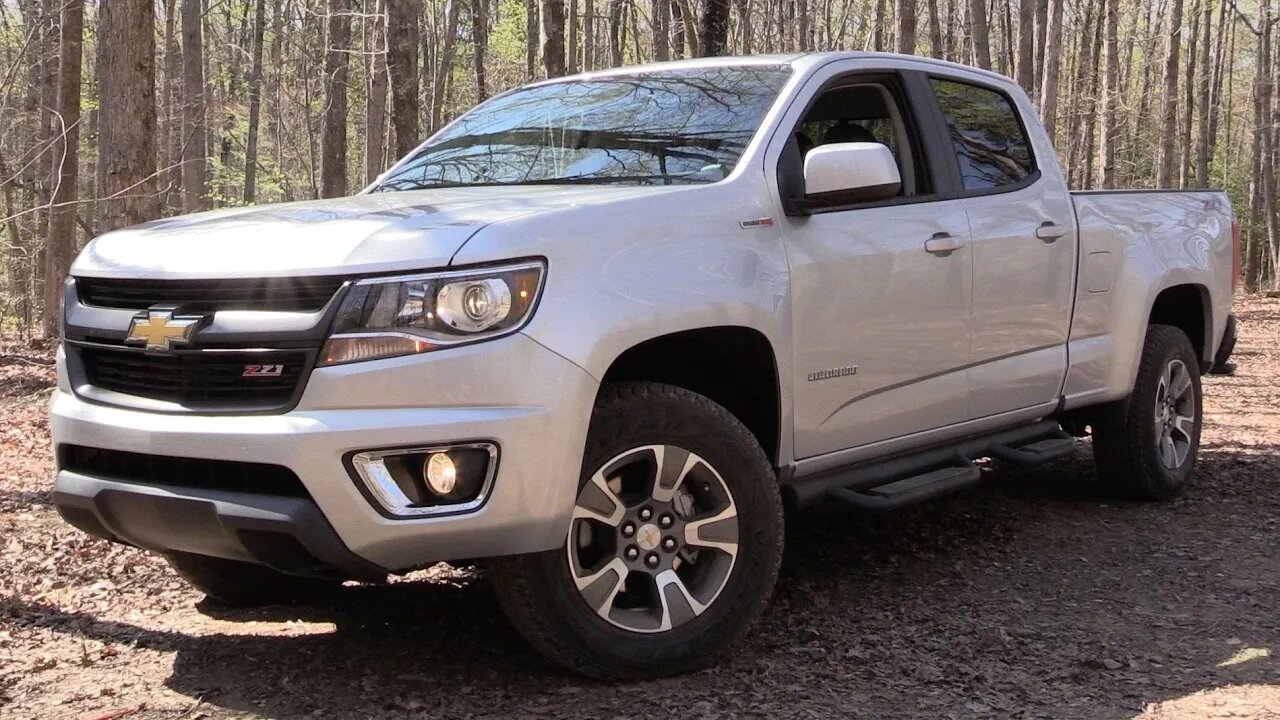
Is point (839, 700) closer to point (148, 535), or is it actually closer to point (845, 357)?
point (845, 357)

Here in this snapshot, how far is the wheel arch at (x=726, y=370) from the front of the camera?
3719mm

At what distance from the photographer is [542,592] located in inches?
129

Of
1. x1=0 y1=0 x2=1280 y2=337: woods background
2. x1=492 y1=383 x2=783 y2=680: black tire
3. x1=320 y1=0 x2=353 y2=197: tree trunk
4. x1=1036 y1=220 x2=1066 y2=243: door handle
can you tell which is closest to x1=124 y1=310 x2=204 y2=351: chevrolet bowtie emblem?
x1=492 y1=383 x2=783 y2=680: black tire

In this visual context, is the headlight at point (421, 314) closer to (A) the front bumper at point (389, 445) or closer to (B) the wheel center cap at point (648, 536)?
(A) the front bumper at point (389, 445)

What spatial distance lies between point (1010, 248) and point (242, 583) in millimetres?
3212

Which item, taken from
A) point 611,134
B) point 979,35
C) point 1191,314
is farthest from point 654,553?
point 979,35

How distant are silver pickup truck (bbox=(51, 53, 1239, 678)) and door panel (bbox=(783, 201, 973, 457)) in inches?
0.5

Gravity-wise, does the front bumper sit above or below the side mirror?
below

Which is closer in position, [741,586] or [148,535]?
[148,535]

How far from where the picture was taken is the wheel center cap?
3498 mm

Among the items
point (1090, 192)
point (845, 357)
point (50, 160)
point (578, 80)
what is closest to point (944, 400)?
point (845, 357)

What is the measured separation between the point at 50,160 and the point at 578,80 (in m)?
20.4

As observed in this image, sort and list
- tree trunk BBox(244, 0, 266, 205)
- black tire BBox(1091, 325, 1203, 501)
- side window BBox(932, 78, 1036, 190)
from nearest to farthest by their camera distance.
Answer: side window BBox(932, 78, 1036, 190) < black tire BBox(1091, 325, 1203, 501) < tree trunk BBox(244, 0, 266, 205)

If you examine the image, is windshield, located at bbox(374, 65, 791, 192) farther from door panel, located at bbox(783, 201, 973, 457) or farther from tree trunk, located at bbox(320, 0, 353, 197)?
tree trunk, located at bbox(320, 0, 353, 197)
